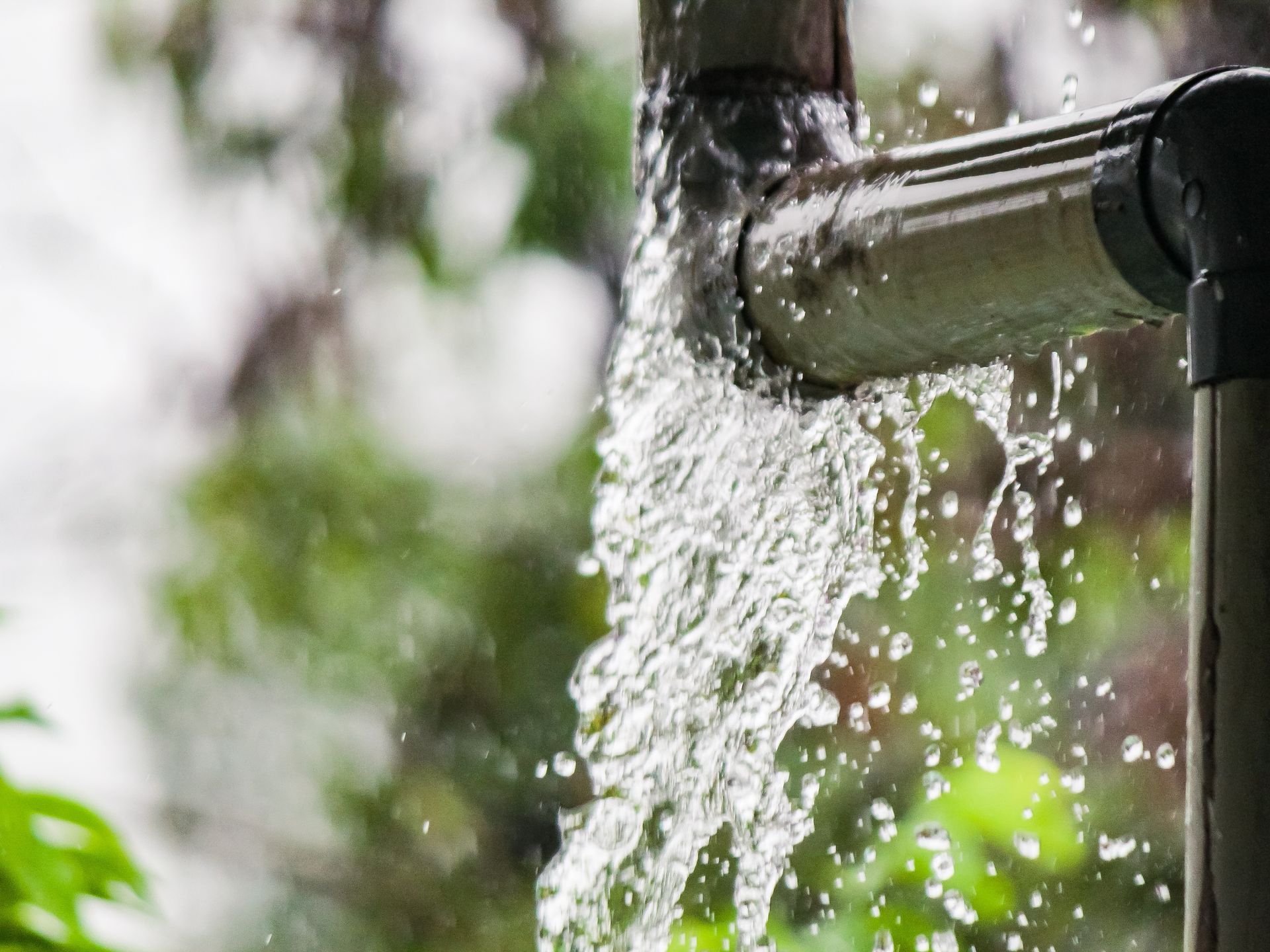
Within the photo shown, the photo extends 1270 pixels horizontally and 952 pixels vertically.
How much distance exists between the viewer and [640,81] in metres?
0.58

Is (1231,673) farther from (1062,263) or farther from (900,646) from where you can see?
(900,646)

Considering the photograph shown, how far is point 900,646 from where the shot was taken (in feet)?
3.82

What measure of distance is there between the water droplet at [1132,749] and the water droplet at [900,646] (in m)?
0.19

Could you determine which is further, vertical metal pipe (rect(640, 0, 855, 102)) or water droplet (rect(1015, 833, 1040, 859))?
water droplet (rect(1015, 833, 1040, 859))

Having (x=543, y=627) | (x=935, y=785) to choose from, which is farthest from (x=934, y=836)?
(x=543, y=627)

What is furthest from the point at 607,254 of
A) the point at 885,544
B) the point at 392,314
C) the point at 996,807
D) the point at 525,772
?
the point at 996,807

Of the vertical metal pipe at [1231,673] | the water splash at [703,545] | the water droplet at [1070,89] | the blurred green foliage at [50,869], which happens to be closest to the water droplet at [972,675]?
the water splash at [703,545]

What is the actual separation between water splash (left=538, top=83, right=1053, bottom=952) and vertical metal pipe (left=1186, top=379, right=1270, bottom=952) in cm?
20

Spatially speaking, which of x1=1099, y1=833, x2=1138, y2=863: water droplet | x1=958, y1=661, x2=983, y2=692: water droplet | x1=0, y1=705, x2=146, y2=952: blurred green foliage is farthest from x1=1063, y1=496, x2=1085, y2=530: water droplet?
x1=0, y1=705, x2=146, y2=952: blurred green foliage

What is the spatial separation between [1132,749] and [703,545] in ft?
1.97

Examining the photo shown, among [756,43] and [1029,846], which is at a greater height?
[756,43]

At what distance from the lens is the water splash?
54 cm

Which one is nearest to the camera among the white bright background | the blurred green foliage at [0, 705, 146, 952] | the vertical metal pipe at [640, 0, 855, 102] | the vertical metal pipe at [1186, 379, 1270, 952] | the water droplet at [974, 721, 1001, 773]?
the vertical metal pipe at [1186, 379, 1270, 952]

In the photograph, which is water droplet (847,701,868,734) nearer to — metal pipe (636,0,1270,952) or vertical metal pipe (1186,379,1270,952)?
metal pipe (636,0,1270,952)
